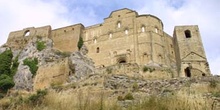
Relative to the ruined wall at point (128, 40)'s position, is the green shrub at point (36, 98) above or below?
below

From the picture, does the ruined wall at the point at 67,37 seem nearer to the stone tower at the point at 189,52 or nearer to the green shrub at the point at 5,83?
the green shrub at the point at 5,83

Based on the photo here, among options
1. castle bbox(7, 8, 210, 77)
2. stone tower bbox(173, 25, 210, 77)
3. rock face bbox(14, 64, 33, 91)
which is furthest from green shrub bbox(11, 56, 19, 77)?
stone tower bbox(173, 25, 210, 77)

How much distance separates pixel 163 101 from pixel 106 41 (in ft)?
96.0

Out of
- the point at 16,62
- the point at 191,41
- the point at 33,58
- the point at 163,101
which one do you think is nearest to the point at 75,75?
the point at 33,58

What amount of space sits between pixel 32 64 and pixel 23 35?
436 inches

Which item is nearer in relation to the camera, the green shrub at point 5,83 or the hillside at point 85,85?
the hillside at point 85,85

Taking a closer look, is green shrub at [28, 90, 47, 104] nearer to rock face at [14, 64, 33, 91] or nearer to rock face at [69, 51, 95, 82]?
rock face at [69, 51, 95, 82]

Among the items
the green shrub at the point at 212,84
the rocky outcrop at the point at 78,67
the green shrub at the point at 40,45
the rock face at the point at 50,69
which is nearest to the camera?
the green shrub at the point at 212,84

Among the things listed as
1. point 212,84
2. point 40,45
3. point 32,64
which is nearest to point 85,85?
point 212,84

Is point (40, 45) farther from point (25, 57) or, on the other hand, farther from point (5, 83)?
point (5, 83)

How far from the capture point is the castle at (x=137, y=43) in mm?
33562

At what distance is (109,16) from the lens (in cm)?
3875

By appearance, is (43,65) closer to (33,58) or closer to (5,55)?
(33,58)

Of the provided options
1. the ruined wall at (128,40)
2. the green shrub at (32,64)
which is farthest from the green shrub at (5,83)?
the ruined wall at (128,40)
